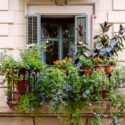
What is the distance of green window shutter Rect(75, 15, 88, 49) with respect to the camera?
12.4 meters

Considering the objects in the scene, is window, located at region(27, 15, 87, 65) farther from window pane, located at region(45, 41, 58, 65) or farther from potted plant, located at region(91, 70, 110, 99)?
potted plant, located at region(91, 70, 110, 99)

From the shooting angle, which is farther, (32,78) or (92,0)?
(92,0)

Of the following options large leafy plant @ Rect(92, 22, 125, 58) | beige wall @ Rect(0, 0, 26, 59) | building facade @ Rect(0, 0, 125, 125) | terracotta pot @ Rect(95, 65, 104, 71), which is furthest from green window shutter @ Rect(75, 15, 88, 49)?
beige wall @ Rect(0, 0, 26, 59)

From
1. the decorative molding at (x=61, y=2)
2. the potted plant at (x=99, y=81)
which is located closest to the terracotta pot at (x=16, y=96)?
the potted plant at (x=99, y=81)

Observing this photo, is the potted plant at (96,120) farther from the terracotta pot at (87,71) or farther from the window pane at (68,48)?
the window pane at (68,48)

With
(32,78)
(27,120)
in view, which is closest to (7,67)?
(32,78)

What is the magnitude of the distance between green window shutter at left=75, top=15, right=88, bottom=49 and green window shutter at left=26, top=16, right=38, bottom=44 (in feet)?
2.93

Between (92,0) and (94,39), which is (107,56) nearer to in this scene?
(94,39)

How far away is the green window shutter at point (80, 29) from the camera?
1241cm

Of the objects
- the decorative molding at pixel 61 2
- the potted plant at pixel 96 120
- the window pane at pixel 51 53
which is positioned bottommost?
the potted plant at pixel 96 120

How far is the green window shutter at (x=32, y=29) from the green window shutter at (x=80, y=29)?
892 millimetres

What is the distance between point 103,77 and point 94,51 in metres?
0.94

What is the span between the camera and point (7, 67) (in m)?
11.5

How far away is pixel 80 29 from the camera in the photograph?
12359 mm
